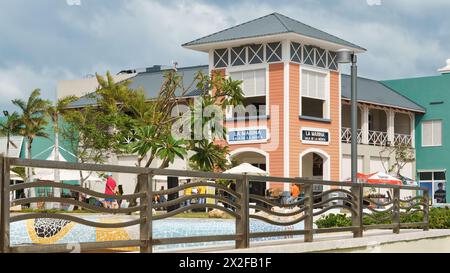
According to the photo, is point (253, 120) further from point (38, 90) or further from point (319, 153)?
point (38, 90)

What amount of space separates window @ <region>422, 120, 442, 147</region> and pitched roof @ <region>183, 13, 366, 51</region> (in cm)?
1180

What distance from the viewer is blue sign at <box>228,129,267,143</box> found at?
4119cm

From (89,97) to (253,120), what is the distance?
11702 mm

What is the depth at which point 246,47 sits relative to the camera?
136 feet

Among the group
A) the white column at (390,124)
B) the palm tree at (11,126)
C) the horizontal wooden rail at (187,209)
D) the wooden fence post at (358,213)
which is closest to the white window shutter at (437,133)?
the white column at (390,124)

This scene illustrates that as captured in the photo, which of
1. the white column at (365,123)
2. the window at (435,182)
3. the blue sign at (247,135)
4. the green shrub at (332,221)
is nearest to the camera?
the green shrub at (332,221)

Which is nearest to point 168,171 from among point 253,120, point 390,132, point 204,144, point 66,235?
point 66,235

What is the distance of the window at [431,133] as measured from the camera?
53353mm

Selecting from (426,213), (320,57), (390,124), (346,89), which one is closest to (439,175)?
(390,124)

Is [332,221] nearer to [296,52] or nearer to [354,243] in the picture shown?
[354,243]

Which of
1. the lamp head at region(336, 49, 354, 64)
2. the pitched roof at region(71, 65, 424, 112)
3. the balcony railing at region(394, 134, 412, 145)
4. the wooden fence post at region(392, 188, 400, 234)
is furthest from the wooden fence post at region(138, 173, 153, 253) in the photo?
the balcony railing at region(394, 134, 412, 145)

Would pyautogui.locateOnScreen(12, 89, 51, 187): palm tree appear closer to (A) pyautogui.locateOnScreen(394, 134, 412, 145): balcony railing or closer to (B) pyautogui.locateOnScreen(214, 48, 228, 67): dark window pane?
(B) pyautogui.locateOnScreen(214, 48, 228, 67): dark window pane

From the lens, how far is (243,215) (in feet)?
34.2

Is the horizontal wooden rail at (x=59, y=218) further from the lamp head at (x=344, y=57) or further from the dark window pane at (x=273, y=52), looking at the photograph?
the dark window pane at (x=273, y=52)
